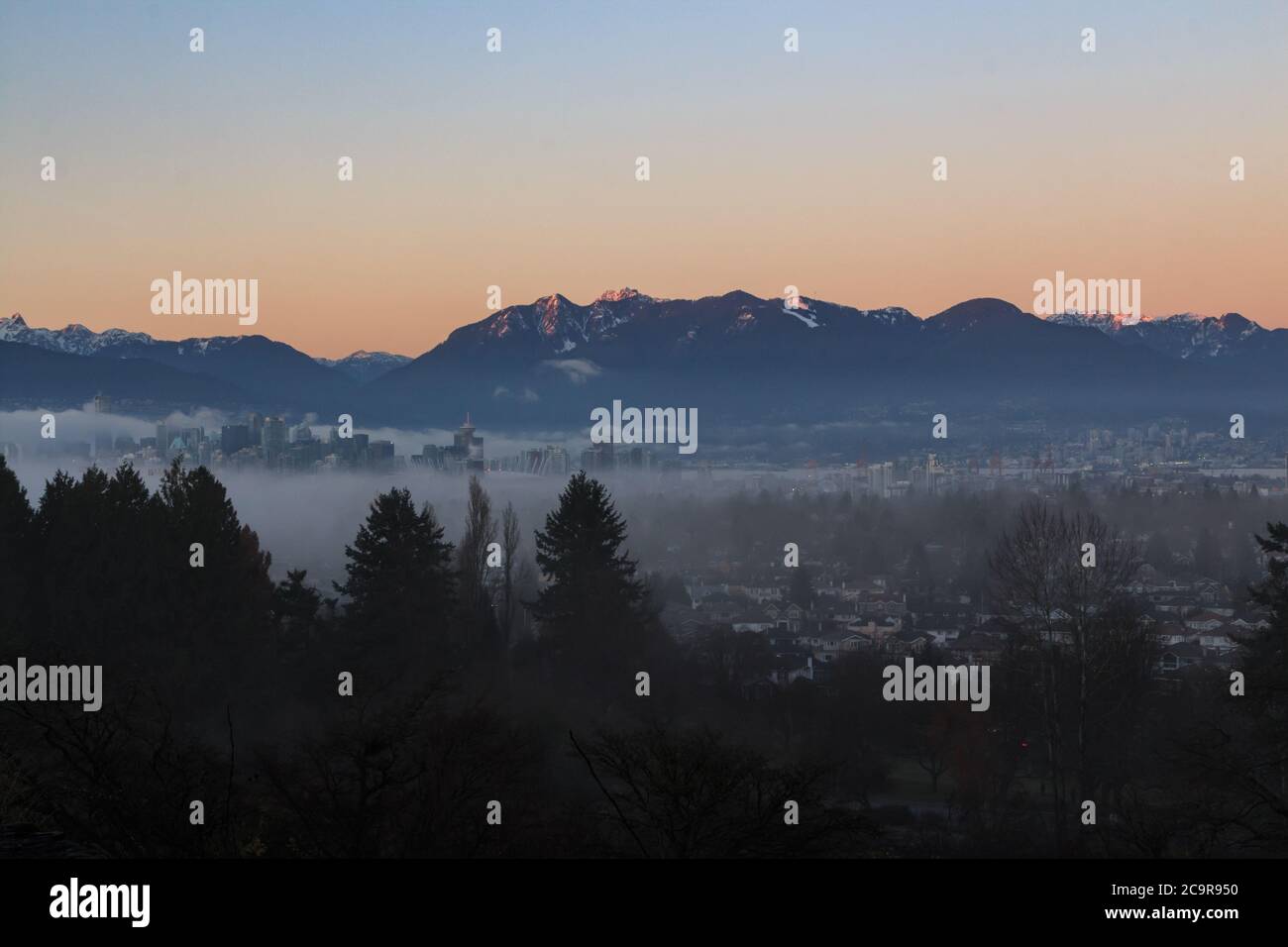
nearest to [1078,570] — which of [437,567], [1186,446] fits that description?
[437,567]

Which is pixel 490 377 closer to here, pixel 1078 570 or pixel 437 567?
pixel 437 567

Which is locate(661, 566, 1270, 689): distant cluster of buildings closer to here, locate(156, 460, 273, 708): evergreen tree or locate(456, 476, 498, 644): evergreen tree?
locate(456, 476, 498, 644): evergreen tree

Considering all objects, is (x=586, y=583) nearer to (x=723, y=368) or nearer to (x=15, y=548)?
(x=15, y=548)

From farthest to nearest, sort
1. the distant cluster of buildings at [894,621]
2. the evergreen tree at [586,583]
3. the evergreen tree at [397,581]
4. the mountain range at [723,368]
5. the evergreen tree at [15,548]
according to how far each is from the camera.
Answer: the mountain range at [723,368], the distant cluster of buildings at [894,621], the evergreen tree at [586,583], the evergreen tree at [397,581], the evergreen tree at [15,548]

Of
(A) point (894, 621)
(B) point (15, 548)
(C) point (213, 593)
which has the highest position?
(B) point (15, 548)

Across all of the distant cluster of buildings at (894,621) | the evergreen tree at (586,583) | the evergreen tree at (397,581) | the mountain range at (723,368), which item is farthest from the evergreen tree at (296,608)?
the mountain range at (723,368)

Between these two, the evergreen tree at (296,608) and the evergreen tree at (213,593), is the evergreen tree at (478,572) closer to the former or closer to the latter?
the evergreen tree at (296,608)

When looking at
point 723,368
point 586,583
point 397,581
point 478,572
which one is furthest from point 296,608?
point 723,368
